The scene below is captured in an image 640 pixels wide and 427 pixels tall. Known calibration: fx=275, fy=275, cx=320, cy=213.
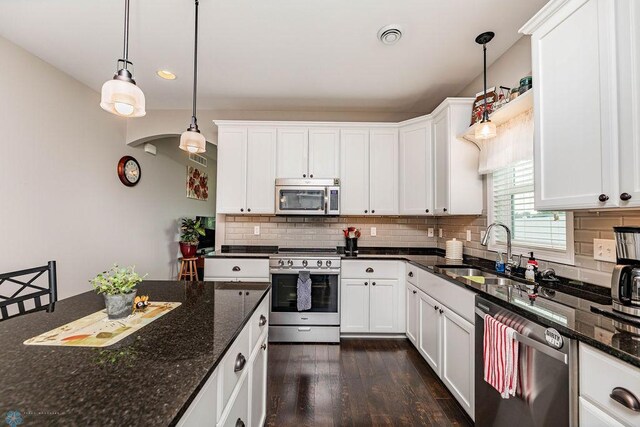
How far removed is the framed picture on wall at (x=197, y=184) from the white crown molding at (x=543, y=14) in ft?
16.9

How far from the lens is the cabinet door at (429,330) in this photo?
7.24 feet

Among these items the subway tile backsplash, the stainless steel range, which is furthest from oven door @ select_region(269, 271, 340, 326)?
the subway tile backsplash

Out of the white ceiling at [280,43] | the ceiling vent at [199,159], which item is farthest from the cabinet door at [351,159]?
the ceiling vent at [199,159]

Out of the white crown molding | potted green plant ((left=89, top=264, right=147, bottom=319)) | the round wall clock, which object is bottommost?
potted green plant ((left=89, top=264, right=147, bottom=319))

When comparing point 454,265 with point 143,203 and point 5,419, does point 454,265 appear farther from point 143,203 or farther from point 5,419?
point 143,203

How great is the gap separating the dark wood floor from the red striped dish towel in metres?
0.66

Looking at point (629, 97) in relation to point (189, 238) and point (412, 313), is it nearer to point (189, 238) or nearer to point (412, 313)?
point (412, 313)

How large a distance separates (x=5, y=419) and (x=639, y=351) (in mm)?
1652

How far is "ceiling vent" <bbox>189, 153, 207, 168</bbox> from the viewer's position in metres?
5.38

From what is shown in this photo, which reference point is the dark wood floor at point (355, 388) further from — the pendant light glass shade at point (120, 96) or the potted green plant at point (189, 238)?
the potted green plant at point (189, 238)

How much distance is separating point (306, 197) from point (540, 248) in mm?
2174

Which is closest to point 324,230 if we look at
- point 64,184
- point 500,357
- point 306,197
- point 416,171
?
point 306,197

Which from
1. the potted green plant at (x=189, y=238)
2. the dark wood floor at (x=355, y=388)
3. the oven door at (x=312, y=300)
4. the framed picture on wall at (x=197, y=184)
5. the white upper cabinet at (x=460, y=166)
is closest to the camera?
the dark wood floor at (x=355, y=388)

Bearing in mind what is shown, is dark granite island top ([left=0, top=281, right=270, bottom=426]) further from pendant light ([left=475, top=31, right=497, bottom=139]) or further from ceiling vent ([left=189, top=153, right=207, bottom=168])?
ceiling vent ([left=189, top=153, right=207, bottom=168])
